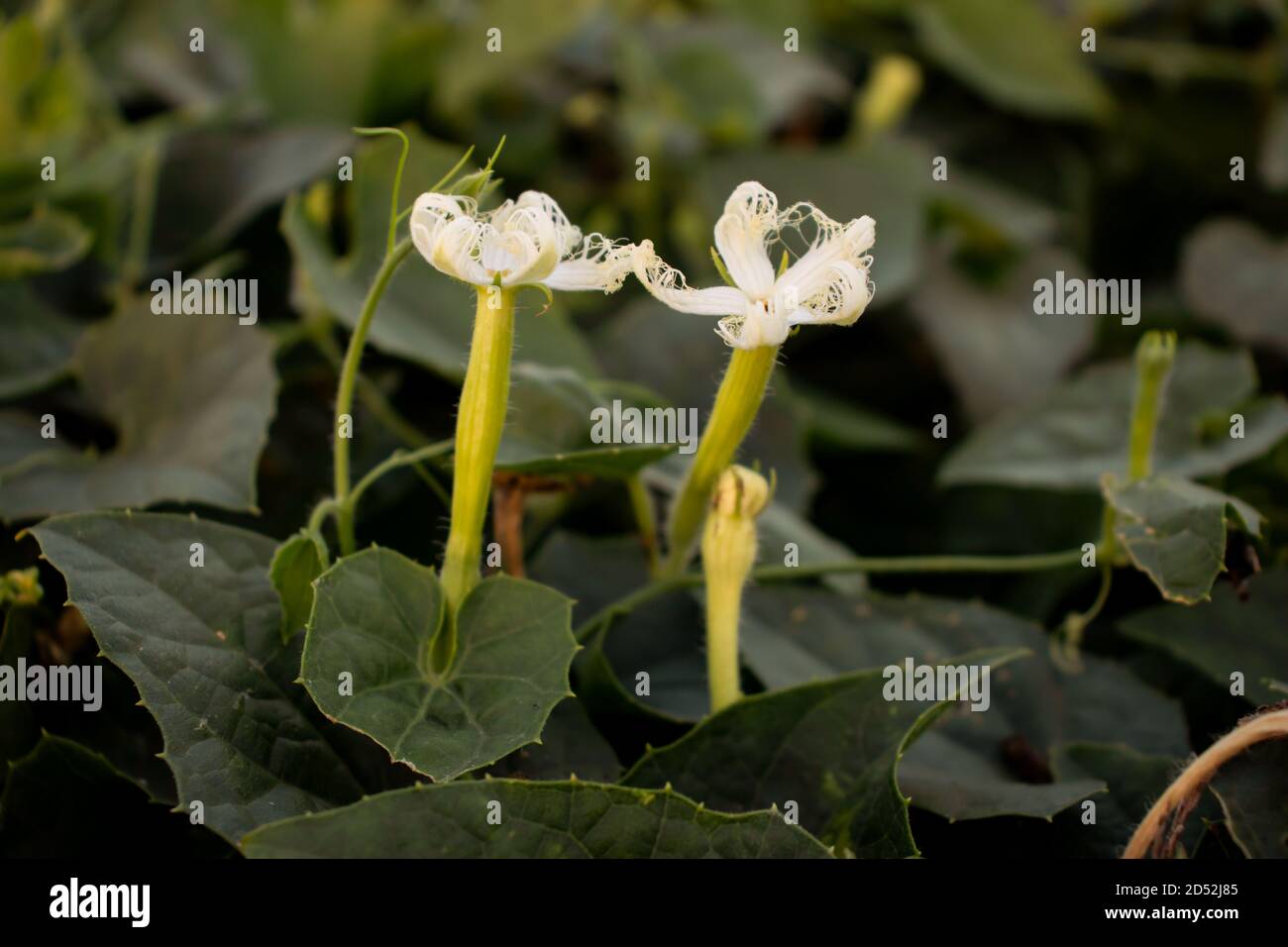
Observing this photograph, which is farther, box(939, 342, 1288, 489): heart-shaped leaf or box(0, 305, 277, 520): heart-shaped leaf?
box(939, 342, 1288, 489): heart-shaped leaf

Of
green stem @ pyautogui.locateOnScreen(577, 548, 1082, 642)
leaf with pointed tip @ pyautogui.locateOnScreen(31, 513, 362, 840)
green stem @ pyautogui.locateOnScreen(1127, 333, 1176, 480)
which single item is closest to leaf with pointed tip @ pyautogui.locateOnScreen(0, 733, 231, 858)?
leaf with pointed tip @ pyautogui.locateOnScreen(31, 513, 362, 840)

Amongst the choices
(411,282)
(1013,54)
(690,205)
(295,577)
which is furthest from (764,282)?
(1013,54)

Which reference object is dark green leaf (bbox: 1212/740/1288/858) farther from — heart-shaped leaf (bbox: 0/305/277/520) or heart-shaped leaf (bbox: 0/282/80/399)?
heart-shaped leaf (bbox: 0/282/80/399)

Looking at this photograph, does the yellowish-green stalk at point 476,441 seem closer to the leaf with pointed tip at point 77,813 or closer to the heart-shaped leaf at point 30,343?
the leaf with pointed tip at point 77,813

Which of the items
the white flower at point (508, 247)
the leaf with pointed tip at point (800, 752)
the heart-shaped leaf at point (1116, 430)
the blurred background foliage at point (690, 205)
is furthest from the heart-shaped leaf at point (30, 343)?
the heart-shaped leaf at point (1116, 430)
